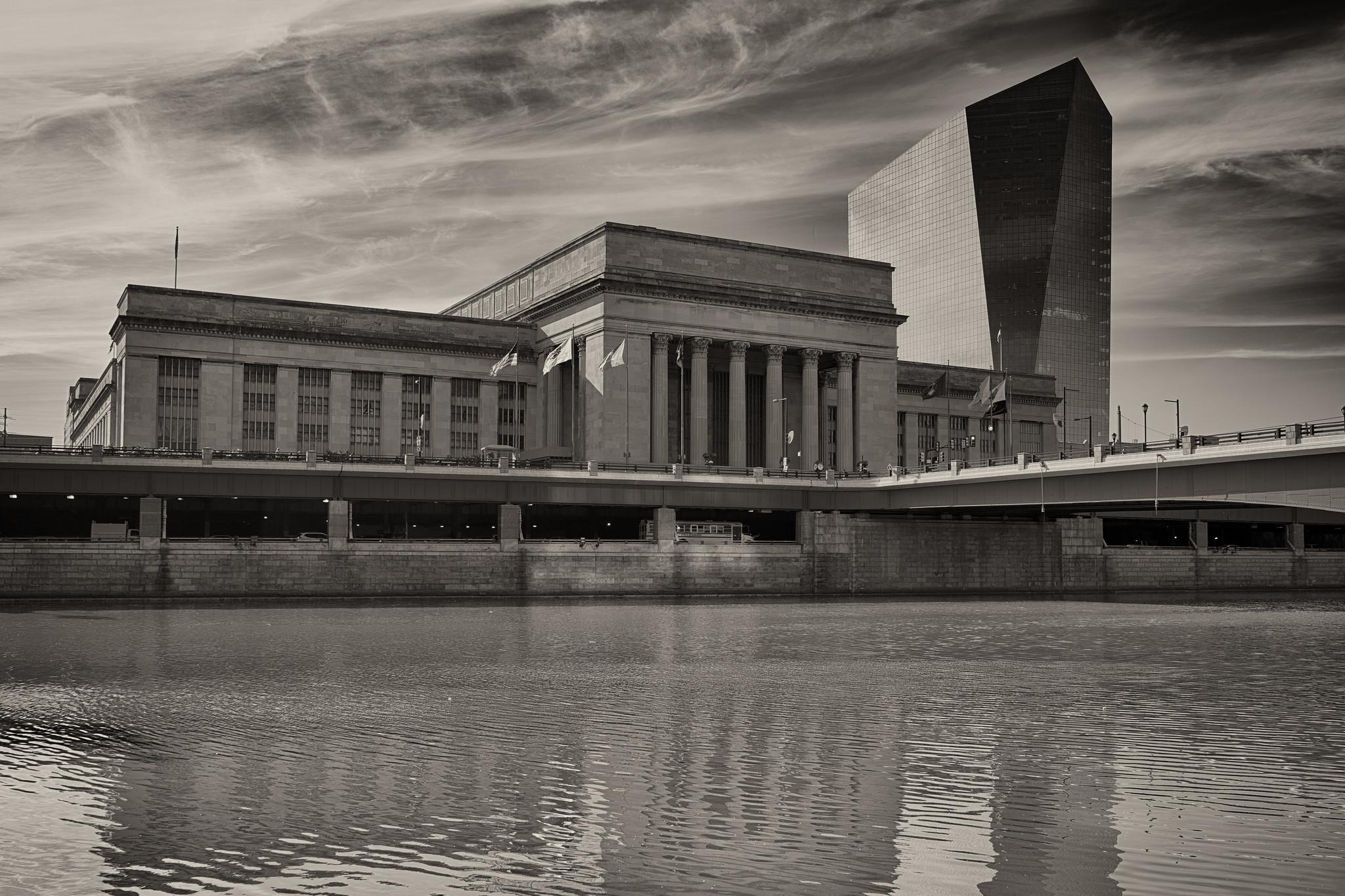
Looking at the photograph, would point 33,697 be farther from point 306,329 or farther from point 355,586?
point 306,329

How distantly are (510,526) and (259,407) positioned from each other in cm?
3946

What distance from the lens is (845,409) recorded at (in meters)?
132

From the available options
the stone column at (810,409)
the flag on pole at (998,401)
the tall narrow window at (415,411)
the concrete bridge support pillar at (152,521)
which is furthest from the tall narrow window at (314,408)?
the flag on pole at (998,401)

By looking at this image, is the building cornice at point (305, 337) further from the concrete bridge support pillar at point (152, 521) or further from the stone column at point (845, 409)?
the concrete bridge support pillar at point (152, 521)

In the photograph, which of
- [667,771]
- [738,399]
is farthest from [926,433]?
[667,771]

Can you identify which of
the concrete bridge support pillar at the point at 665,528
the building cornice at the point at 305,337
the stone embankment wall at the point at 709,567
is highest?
the building cornice at the point at 305,337

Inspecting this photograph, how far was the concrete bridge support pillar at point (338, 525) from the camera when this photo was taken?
8794 centimetres

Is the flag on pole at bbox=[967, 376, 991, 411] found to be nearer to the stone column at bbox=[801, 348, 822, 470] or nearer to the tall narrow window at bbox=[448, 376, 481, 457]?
the stone column at bbox=[801, 348, 822, 470]

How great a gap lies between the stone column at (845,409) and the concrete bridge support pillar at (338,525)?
58034 mm

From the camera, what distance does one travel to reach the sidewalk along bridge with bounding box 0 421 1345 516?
2731 inches

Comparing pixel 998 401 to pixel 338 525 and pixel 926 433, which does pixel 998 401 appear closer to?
pixel 338 525

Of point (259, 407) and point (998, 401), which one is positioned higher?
point (259, 407)

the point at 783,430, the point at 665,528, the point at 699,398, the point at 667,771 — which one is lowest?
the point at 667,771

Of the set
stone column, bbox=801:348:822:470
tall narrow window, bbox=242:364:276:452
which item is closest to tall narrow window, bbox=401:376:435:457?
tall narrow window, bbox=242:364:276:452
